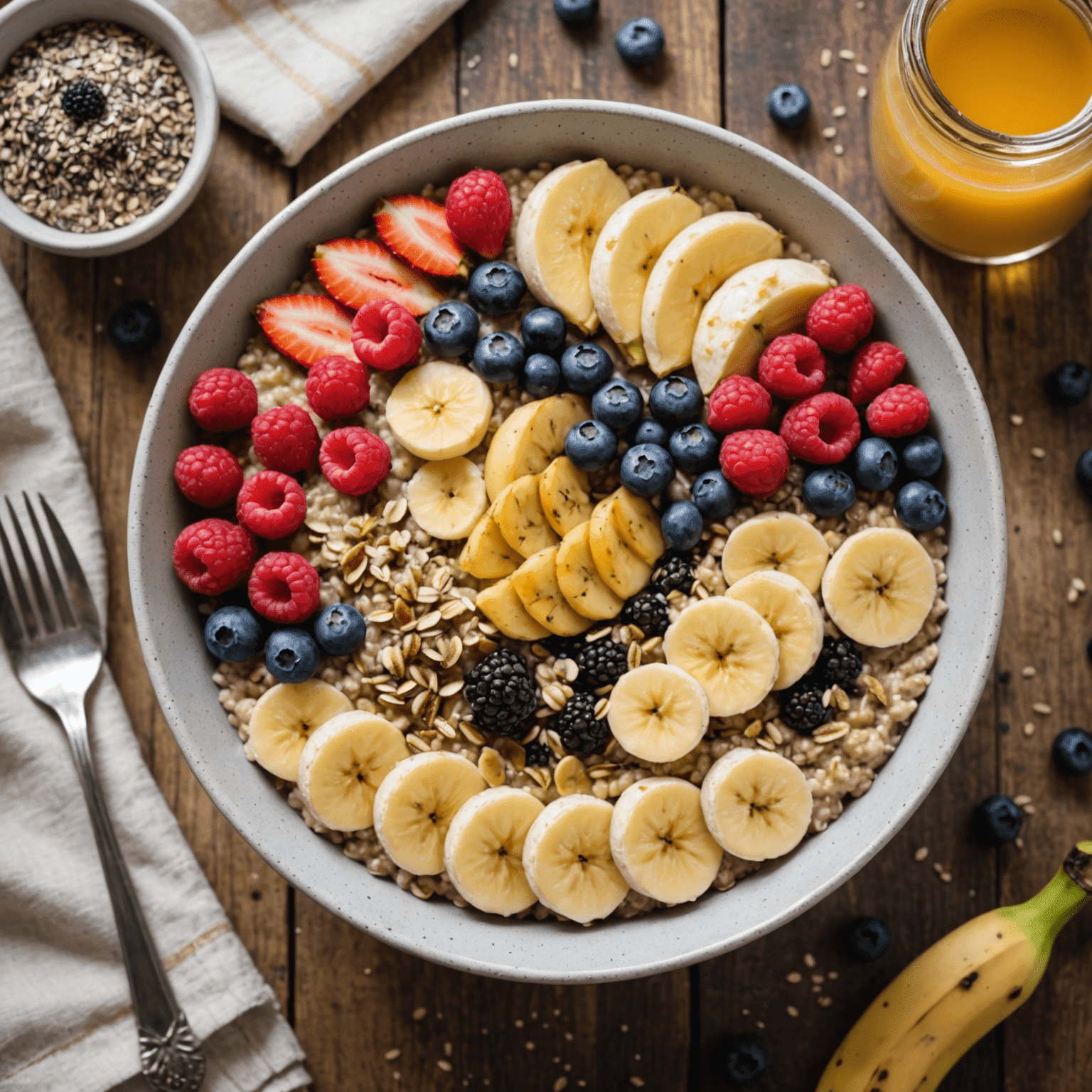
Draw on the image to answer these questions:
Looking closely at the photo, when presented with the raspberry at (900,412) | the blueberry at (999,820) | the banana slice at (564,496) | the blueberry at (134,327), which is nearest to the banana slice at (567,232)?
the banana slice at (564,496)

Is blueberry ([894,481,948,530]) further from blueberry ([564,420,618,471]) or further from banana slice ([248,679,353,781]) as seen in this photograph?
banana slice ([248,679,353,781])

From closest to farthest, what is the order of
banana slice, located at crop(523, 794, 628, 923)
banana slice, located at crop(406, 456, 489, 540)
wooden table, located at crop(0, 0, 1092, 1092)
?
banana slice, located at crop(523, 794, 628, 923) < banana slice, located at crop(406, 456, 489, 540) < wooden table, located at crop(0, 0, 1092, 1092)

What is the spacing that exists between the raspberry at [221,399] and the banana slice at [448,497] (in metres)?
0.27

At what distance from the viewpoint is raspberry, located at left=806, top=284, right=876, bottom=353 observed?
1.48m

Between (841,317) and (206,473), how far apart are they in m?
0.95

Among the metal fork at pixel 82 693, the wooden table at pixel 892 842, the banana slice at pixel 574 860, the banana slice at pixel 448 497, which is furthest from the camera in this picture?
the wooden table at pixel 892 842

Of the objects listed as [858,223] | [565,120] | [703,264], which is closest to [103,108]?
[565,120]

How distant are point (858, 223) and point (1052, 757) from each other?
3.13 feet

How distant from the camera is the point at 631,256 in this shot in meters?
1.53

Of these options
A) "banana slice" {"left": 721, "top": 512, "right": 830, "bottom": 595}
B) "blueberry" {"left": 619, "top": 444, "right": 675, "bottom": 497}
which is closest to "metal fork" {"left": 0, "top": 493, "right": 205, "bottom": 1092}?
"blueberry" {"left": 619, "top": 444, "right": 675, "bottom": 497}

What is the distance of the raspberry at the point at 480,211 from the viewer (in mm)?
1512

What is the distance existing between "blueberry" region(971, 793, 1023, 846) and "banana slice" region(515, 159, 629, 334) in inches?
40.0

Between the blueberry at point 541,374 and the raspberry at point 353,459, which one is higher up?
the blueberry at point 541,374

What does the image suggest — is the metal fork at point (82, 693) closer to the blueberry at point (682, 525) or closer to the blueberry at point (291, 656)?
the blueberry at point (291, 656)
